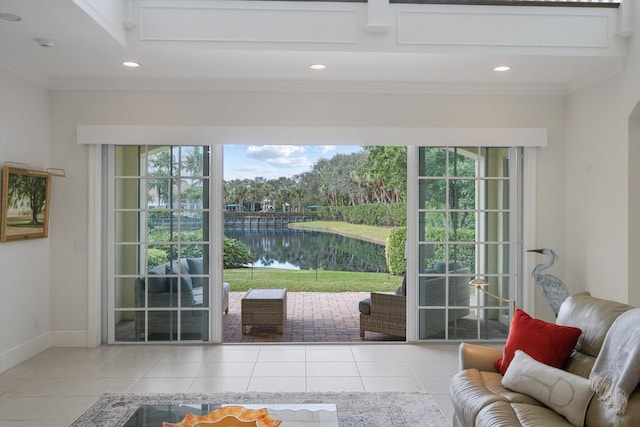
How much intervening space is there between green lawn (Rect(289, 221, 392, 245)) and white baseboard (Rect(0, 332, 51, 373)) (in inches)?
254

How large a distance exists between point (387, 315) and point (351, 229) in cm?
539

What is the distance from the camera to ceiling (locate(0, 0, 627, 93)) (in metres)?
3.81

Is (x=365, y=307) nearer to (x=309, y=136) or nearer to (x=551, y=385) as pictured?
(x=309, y=136)

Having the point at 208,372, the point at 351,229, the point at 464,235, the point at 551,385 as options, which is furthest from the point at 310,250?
the point at 551,385

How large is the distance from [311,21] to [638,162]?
9.69ft

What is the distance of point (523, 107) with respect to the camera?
206 inches

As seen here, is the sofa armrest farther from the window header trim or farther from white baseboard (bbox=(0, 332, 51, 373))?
white baseboard (bbox=(0, 332, 51, 373))

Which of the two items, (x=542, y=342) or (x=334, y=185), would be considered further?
(x=334, y=185)

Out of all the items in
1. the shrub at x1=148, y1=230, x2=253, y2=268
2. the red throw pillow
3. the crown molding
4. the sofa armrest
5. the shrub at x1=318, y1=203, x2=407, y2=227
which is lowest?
the sofa armrest

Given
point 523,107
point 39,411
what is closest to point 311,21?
point 523,107

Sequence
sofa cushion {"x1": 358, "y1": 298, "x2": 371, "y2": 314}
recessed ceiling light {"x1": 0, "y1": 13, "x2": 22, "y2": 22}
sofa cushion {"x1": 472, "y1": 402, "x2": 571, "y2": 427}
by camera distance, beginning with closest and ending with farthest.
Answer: sofa cushion {"x1": 472, "y1": 402, "x2": 571, "y2": 427} < recessed ceiling light {"x1": 0, "y1": 13, "x2": 22, "y2": 22} < sofa cushion {"x1": 358, "y1": 298, "x2": 371, "y2": 314}

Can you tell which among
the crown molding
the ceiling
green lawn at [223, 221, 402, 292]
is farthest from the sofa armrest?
green lawn at [223, 221, 402, 292]

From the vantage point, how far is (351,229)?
11.0m

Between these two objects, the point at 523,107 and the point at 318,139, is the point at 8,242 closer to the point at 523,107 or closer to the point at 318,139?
the point at 318,139
